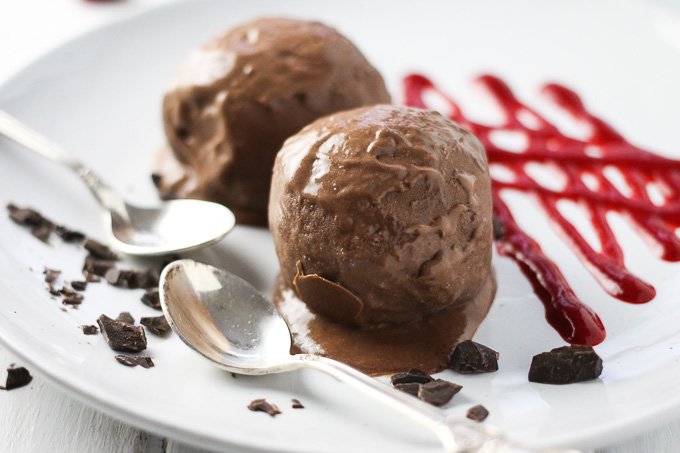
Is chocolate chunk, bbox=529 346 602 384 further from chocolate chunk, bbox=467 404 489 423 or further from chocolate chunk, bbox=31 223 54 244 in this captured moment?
chocolate chunk, bbox=31 223 54 244

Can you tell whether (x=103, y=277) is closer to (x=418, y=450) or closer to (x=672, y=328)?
(x=418, y=450)

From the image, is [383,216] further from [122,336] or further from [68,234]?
[68,234]

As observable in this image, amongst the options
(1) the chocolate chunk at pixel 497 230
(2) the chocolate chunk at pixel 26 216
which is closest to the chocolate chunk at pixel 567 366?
(1) the chocolate chunk at pixel 497 230

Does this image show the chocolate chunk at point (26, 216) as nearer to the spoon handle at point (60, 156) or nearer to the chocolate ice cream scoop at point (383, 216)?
the spoon handle at point (60, 156)

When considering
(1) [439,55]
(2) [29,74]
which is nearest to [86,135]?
(2) [29,74]

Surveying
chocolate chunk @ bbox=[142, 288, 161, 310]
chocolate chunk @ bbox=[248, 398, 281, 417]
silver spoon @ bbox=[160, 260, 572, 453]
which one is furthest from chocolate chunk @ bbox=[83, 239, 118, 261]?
chocolate chunk @ bbox=[248, 398, 281, 417]

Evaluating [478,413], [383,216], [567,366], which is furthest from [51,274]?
[567,366]

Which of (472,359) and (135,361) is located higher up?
(472,359)
